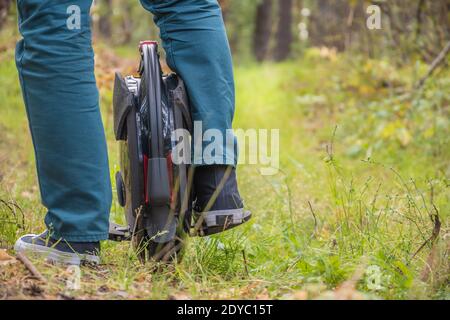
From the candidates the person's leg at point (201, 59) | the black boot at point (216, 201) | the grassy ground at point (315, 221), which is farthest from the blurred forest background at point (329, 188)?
the person's leg at point (201, 59)

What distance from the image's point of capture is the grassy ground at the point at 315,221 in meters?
1.70

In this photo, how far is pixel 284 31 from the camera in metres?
17.3

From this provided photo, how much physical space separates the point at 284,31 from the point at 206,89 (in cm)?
1584

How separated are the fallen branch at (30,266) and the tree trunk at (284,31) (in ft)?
51.9

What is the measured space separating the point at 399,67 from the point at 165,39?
15.6 feet

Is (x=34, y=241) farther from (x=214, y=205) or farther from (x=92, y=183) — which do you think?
(x=214, y=205)

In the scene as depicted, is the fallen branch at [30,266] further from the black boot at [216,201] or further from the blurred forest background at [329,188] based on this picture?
the black boot at [216,201]

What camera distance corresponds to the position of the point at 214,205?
6.25ft

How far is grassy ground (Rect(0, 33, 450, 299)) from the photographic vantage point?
5.59 feet

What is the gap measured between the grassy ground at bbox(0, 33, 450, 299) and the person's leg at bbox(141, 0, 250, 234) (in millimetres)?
169

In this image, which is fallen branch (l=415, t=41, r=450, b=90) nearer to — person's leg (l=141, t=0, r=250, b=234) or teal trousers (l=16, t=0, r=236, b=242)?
person's leg (l=141, t=0, r=250, b=234)

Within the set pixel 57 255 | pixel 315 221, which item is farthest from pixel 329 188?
pixel 57 255

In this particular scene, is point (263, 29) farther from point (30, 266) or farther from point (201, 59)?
point (30, 266)
